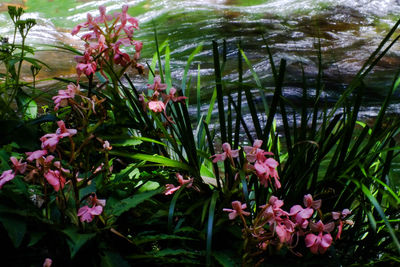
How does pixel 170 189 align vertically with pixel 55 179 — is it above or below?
below

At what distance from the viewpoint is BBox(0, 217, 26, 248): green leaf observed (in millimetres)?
1239

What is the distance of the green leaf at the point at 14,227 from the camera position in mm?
1239

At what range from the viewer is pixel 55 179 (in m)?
1.32

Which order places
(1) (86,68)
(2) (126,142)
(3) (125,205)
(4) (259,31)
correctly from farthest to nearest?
1. (4) (259,31)
2. (2) (126,142)
3. (1) (86,68)
4. (3) (125,205)

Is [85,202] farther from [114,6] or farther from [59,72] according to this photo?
[114,6]

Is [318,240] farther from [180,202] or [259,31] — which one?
[259,31]

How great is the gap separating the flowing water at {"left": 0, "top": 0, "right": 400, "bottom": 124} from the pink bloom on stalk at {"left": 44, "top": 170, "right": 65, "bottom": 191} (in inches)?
123

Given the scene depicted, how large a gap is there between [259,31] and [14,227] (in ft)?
19.5

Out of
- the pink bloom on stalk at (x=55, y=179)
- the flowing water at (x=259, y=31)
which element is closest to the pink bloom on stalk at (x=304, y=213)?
the pink bloom on stalk at (x=55, y=179)

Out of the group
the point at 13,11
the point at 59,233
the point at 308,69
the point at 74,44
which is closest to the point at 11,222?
the point at 59,233

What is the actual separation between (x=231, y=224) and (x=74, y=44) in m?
5.99

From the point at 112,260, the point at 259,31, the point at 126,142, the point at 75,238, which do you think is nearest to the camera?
the point at 75,238

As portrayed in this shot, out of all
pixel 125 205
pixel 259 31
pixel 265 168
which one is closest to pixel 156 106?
pixel 125 205

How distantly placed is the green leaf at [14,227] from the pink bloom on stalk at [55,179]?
0.14 m
